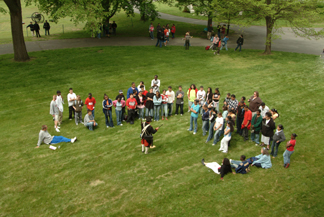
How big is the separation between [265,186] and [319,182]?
2191mm

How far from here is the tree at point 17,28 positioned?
22.6m

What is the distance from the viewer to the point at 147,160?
1182 centimetres

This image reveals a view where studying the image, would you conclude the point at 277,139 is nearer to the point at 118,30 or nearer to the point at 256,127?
the point at 256,127

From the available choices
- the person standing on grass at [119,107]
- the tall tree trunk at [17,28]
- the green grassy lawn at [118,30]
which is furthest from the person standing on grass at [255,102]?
the green grassy lawn at [118,30]

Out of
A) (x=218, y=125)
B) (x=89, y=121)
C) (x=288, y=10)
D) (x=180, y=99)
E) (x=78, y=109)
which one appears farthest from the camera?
(x=288, y=10)

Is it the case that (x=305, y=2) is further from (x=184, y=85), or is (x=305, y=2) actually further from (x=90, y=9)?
(x=90, y=9)

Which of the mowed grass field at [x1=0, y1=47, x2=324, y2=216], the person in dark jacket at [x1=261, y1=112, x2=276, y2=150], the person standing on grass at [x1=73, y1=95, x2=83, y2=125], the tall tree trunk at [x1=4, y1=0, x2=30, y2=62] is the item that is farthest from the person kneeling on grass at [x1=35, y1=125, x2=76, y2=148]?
the tall tree trunk at [x1=4, y1=0, x2=30, y2=62]

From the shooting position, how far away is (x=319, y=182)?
33.6 feet

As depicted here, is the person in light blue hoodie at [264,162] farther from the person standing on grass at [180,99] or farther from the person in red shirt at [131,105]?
the person in red shirt at [131,105]

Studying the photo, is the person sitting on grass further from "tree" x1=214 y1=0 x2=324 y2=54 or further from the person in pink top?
"tree" x1=214 y1=0 x2=324 y2=54

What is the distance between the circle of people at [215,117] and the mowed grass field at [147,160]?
17.4 inches

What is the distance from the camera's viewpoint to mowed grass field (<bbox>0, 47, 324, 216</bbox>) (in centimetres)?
941

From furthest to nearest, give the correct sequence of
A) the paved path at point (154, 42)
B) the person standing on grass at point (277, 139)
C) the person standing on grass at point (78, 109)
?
the paved path at point (154, 42), the person standing on grass at point (78, 109), the person standing on grass at point (277, 139)

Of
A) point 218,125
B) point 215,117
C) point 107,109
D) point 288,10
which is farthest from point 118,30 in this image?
point 218,125
